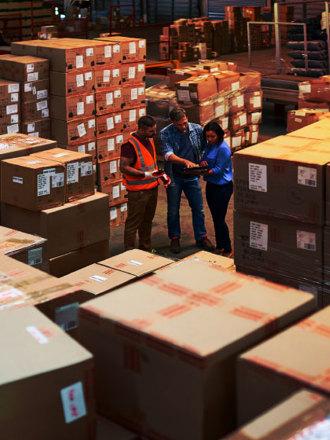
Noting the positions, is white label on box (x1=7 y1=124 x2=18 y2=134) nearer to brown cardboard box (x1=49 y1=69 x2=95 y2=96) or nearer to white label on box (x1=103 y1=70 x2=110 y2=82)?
brown cardboard box (x1=49 y1=69 x2=95 y2=96)

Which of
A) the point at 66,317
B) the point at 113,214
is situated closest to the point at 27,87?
the point at 113,214

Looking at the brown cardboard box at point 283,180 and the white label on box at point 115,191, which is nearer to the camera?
the brown cardboard box at point 283,180

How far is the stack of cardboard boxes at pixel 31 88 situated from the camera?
864 centimetres

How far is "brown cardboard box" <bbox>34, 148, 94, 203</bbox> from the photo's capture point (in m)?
6.41

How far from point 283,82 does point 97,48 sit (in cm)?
592

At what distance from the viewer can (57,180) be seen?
6242 mm

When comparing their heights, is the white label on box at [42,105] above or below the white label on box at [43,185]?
above

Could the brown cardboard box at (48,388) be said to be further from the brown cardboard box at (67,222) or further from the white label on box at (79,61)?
the white label on box at (79,61)

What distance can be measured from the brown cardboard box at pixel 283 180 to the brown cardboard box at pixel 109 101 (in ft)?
15.3

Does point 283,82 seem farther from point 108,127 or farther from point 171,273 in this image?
point 171,273

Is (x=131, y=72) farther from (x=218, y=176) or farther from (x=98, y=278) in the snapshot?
(x=98, y=278)

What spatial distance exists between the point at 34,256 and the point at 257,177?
5.73ft

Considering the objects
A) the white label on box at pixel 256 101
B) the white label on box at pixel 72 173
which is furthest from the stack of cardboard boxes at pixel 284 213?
the white label on box at pixel 256 101

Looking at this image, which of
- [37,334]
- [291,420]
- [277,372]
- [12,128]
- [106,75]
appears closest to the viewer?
[291,420]
